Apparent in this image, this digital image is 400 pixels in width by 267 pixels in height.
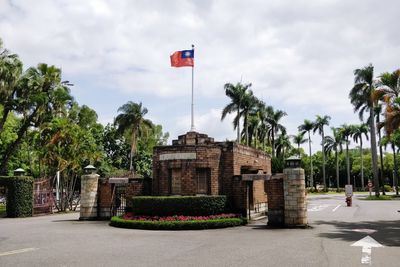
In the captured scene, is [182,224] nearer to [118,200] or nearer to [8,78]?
[118,200]

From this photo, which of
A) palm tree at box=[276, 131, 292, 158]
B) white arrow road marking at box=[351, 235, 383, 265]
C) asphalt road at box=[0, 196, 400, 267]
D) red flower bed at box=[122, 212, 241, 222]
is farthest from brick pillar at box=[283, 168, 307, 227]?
palm tree at box=[276, 131, 292, 158]

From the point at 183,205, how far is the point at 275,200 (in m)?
4.08

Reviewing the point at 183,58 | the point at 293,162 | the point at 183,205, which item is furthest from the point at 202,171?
the point at 183,58

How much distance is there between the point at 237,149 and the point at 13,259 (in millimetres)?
12336

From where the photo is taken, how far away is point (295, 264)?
8891mm

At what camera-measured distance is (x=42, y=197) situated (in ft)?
84.9

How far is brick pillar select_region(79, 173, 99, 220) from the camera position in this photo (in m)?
21.0

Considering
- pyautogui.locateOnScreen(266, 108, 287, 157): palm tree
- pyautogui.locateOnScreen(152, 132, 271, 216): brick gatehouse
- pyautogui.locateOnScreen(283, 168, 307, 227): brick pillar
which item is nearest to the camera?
pyautogui.locateOnScreen(283, 168, 307, 227): brick pillar

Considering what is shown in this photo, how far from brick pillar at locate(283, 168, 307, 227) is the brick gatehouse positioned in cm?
176

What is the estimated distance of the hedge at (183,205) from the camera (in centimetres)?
1745

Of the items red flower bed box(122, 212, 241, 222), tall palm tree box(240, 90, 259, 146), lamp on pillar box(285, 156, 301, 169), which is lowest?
Result: red flower bed box(122, 212, 241, 222)

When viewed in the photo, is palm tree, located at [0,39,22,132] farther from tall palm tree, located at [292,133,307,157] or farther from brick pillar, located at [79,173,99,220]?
tall palm tree, located at [292,133,307,157]

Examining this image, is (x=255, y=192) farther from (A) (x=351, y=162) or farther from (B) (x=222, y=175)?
(A) (x=351, y=162)

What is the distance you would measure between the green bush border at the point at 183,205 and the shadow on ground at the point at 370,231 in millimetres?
4498
